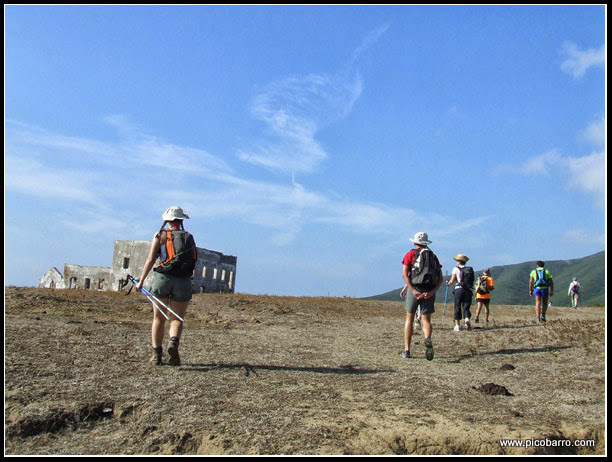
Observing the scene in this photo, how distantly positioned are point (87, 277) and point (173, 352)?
49.7m

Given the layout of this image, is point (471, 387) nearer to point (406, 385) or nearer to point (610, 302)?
point (406, 385)

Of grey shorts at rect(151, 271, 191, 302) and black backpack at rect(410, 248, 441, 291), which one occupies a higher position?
black backpack at rect(410, 248, 441, 291)

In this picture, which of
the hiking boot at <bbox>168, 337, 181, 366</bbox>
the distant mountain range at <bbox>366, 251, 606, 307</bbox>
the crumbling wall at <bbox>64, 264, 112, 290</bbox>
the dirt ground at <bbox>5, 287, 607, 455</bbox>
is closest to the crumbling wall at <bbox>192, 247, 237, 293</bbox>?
the crumbling wall at <bbox>64, 264, 112, 290</bbox>

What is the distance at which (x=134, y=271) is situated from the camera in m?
48.6

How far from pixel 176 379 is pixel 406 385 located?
279 cm

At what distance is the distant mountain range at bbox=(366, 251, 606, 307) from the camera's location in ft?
422

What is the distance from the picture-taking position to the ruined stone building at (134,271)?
48531 mm

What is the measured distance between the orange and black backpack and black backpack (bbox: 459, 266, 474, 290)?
828 centimetres

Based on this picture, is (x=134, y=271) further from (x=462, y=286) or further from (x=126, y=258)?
(x=462, y=286)

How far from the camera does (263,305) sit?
20469 millimetres

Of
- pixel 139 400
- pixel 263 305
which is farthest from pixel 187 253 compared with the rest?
pixel 263 305

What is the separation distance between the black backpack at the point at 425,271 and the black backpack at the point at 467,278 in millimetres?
4984

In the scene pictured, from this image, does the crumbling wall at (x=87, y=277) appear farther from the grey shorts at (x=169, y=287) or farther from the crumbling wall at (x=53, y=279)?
the grey shorts at (x=169, y=287)

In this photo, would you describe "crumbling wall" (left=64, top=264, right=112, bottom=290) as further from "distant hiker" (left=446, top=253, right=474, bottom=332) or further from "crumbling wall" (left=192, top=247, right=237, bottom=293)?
"distant hiker" (left=446, top=253, right=474, bottom=332)
